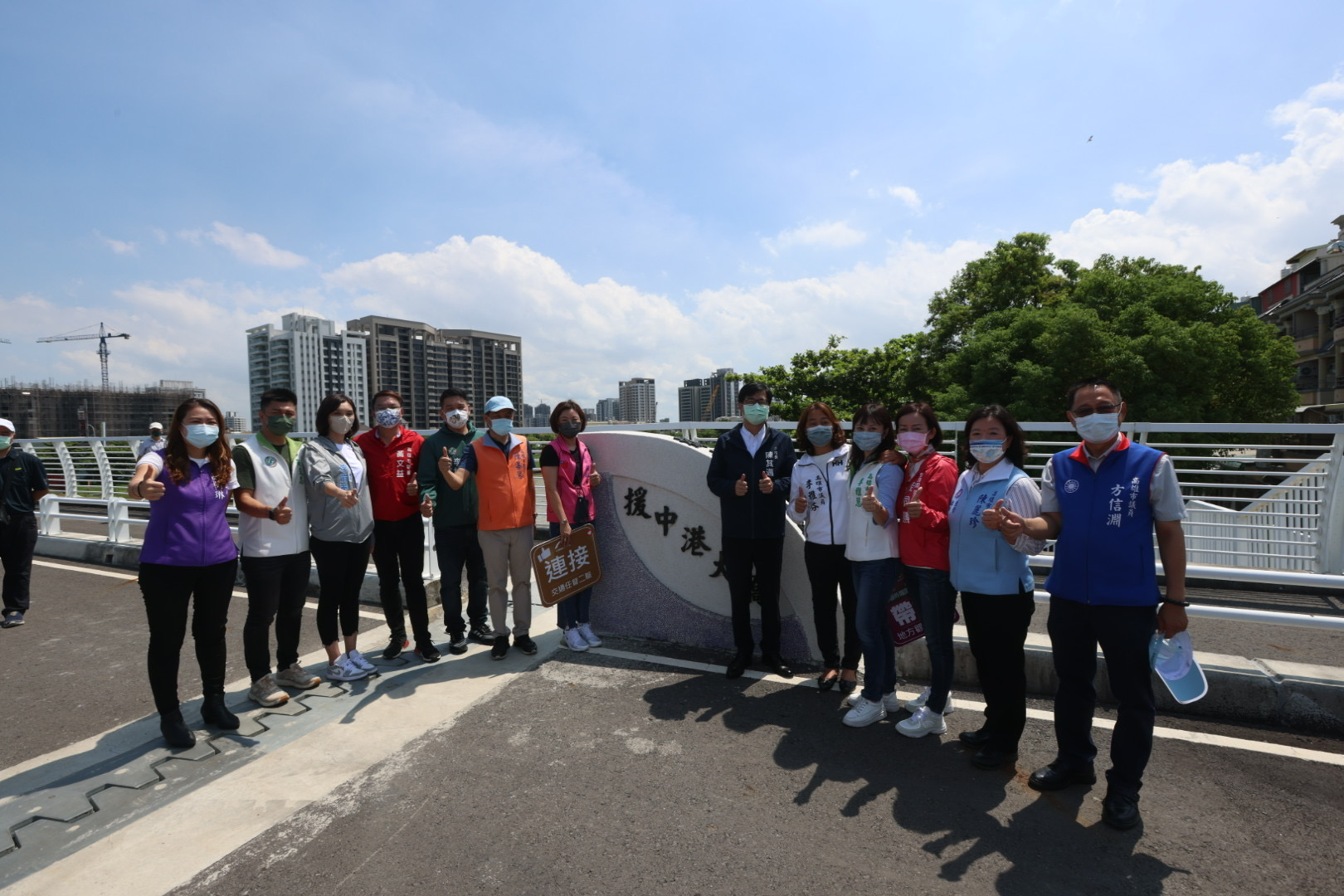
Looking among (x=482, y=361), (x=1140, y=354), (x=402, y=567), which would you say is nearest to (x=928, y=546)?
(x=402, y=567)

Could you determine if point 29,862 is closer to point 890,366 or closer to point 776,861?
point 776,861

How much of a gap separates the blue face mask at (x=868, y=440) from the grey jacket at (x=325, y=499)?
3127mm

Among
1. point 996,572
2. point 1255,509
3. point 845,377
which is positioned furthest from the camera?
point 845,377

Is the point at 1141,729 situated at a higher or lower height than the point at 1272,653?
higher

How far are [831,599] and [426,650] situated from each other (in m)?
2.81

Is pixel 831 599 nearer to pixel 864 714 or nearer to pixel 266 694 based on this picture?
pixel 864 714

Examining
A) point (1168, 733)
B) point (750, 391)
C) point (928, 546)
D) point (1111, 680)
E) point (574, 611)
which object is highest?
point (750, 391)

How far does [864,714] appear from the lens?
370 centimetres

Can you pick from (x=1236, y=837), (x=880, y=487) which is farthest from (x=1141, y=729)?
(x=880, y=487)

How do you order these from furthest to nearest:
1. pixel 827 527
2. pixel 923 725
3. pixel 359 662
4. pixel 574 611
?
pixel 574 611
pixel 359 662
pixel 827 527
pixel 923 725

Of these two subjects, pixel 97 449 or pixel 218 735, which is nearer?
pixel 218 735

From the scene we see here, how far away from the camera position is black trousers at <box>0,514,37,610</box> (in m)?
6.11

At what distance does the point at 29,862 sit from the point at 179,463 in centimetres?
180

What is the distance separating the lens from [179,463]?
11.8 feet
